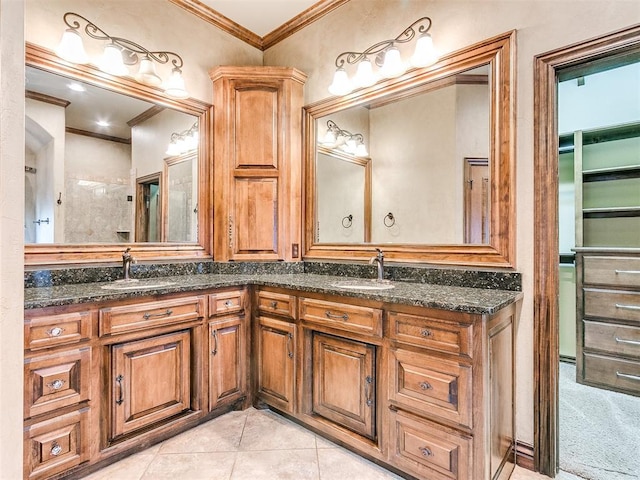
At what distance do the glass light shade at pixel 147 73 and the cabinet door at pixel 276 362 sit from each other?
1791 millimetres

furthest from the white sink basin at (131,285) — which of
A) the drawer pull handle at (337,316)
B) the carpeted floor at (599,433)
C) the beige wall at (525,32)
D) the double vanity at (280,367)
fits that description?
the carpeted floor at (599,433)

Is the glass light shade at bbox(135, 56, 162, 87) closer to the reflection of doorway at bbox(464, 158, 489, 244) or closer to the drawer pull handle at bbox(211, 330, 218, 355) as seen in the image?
the drawer pull handle at bbox(211, 330, 218, 355)

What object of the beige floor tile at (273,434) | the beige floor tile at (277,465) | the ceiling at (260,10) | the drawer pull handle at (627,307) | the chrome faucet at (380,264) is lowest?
the beige floor tile at (273,434)

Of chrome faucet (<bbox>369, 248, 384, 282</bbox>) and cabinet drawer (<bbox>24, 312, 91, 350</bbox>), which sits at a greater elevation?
chrome faucet (<bbox>369, 248, 384, 282</bbox>)

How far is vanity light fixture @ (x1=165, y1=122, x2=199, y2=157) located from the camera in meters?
2.59

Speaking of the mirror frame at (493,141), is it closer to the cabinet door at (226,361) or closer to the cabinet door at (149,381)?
the cabinet door at (226,361)

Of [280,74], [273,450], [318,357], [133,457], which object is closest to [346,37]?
[280,74]

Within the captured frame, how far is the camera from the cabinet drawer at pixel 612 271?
97.6 inches

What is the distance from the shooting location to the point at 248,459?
180cm

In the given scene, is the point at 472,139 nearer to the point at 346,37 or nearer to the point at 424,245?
the point at 424,245

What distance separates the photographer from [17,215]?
600 millimetres

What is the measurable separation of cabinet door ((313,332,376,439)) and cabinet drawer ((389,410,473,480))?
0.56 ft

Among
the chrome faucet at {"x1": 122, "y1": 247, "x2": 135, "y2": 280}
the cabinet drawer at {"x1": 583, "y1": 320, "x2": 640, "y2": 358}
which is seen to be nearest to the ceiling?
the chrome faucet at {"x1": 122, "y1": 247, "x2": 135, "y2": 280}

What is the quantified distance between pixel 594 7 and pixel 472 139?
74 centimetres
